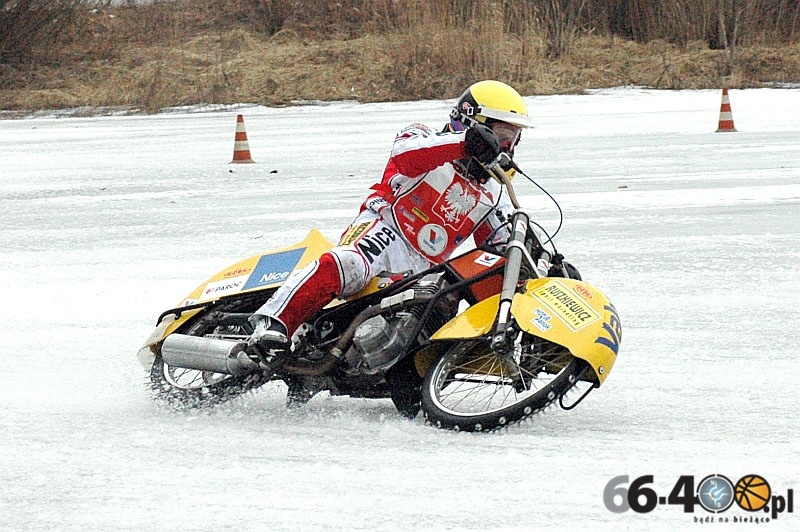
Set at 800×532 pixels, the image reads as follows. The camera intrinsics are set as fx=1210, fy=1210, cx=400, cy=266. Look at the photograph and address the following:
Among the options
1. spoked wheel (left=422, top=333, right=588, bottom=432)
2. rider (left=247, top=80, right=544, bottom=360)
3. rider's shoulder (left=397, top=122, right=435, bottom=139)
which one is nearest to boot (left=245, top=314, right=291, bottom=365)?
rider (left=247, top=80, right=544, bottom=360)

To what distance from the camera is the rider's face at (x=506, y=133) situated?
5.26 metres

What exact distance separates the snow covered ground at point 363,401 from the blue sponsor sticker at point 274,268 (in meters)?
0.56

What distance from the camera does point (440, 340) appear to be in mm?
5039

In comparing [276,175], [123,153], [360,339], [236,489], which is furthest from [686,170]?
[236,489]

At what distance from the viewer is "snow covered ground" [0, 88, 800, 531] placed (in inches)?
163

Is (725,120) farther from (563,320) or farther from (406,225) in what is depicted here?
(563,320)

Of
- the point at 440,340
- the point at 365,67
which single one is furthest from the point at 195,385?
the point at 365,67

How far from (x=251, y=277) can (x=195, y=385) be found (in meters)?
0.62

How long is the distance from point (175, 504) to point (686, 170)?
36.2 feet

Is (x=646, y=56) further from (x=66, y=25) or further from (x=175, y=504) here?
(x=175, y=504)

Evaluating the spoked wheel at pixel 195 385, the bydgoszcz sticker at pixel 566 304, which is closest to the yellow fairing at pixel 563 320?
the bydgoszcz sticker at pixel 566 304

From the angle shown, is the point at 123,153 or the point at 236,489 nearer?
the point at 236,489

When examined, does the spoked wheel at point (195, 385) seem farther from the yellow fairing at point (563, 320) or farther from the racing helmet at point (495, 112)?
the racing helmet at point (495, 112)

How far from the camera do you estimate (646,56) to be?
3228cm
